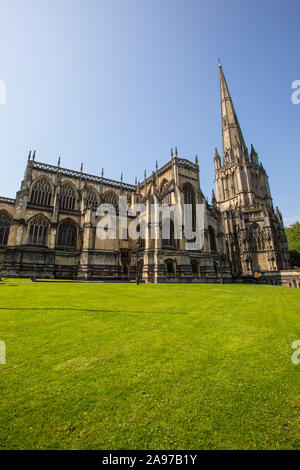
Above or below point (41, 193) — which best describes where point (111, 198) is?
above

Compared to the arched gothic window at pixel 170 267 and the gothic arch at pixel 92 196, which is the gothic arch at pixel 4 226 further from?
the arched gothic window at pixel 170 267

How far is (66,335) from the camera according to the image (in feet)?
14.5

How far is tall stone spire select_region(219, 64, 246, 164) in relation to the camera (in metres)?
55.3

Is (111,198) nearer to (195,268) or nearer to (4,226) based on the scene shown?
(4,226)

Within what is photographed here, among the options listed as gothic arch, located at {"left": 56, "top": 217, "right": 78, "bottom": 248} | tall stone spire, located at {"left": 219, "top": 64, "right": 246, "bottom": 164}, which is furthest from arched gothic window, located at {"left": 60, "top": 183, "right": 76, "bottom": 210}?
tall stone spire, located at {"left": 219, "top": 64, "right": 246, "bottom": 164}

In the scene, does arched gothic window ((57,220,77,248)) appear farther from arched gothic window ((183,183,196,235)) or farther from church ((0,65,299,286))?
arched gothic window ((183,183,196,235))

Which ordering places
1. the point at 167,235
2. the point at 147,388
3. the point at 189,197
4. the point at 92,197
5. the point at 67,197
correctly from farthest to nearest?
→ the point at 92,197, the point at 67,197, the point at 189,197, the point at 167,235, the point at 147,388

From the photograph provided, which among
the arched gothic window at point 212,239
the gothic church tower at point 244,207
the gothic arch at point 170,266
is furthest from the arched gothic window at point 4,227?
the gothic church tower at point 244,207

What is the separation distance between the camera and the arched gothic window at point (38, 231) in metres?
28.7

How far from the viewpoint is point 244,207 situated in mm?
46875

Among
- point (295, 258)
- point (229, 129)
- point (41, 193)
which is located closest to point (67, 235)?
point (41, 193)

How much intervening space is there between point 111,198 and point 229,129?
139 feet

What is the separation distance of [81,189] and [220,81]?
60.7m

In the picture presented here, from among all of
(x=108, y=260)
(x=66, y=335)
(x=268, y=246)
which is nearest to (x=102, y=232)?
(x=108, y=260)
